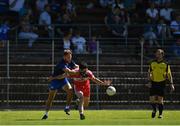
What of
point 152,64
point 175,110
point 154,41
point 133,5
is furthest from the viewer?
point 133,5

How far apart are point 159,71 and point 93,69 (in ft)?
22.7

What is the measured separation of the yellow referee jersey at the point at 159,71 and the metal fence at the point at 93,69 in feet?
19.6

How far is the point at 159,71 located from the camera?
88.9ft

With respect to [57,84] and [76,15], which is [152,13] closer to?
[76,15]

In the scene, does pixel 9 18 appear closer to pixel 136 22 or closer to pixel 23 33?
pixel 23 33

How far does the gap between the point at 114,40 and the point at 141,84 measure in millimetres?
2356

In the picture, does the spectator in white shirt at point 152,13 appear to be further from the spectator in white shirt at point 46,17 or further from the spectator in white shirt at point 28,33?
the spectator in white shirt at point 28,33

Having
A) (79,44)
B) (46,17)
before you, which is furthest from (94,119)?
(46,17)

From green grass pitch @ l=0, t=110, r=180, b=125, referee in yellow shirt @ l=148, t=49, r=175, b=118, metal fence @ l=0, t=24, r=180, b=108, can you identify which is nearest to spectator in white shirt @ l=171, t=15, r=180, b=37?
metal fence @ l=0, t=24, r=180, b=108

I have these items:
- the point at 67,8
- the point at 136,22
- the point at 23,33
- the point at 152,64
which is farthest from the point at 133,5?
the point at 152,64

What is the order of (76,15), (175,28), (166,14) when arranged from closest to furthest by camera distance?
(175,28), (166,14), (76,15)

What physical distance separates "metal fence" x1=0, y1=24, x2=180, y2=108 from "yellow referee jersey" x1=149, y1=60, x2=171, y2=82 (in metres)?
5.97

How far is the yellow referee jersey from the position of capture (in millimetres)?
27108

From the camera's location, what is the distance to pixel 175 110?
32.0 m
